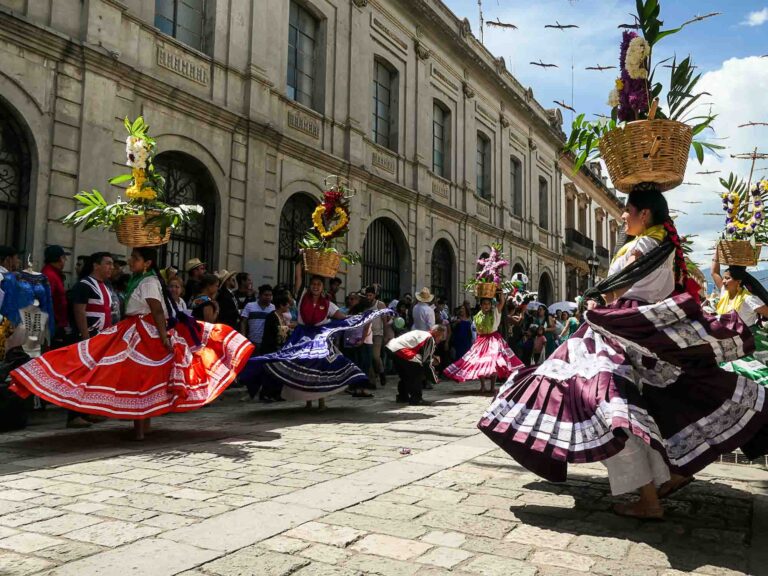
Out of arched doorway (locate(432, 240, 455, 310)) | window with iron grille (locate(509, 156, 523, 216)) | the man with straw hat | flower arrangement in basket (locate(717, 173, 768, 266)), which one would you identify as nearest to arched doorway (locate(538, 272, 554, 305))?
window with iron grille (locate(509, 156, 523, 216))

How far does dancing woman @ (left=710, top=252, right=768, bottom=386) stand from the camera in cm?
516

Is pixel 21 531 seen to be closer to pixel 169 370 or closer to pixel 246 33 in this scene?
pixel 169 370

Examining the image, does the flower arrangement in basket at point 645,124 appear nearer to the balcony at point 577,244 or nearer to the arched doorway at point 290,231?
the arched doorway at point 290,231

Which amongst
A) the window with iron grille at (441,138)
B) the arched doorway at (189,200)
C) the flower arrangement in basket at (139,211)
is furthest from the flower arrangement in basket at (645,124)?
the window with iron grille at (441,138)

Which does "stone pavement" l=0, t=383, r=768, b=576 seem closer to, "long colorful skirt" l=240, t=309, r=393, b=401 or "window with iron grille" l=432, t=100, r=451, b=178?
"long colorful skirt" l=240, t=309, r=393, b=401

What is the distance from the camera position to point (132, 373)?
558 cm

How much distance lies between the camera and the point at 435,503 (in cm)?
376

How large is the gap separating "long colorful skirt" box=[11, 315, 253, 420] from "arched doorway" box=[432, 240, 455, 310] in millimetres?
14423

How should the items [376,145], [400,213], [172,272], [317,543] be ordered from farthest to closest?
[400,213] → [376,145] → [172,272] → [317,543]

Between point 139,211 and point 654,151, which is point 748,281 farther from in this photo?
point 139,211

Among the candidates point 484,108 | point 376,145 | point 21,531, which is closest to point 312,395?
point 21,531

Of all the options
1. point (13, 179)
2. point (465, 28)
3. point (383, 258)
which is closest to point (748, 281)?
point (13, 179)

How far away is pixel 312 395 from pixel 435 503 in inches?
161

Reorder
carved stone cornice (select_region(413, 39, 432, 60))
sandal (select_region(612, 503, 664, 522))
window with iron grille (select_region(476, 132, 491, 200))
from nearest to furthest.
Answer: sandal (select_region(612, 503, 664, 522))
carved stone cornice (select_region(413, 39, 432, 60))
window with iron grille (select_region(476, 132, 491, 200))
